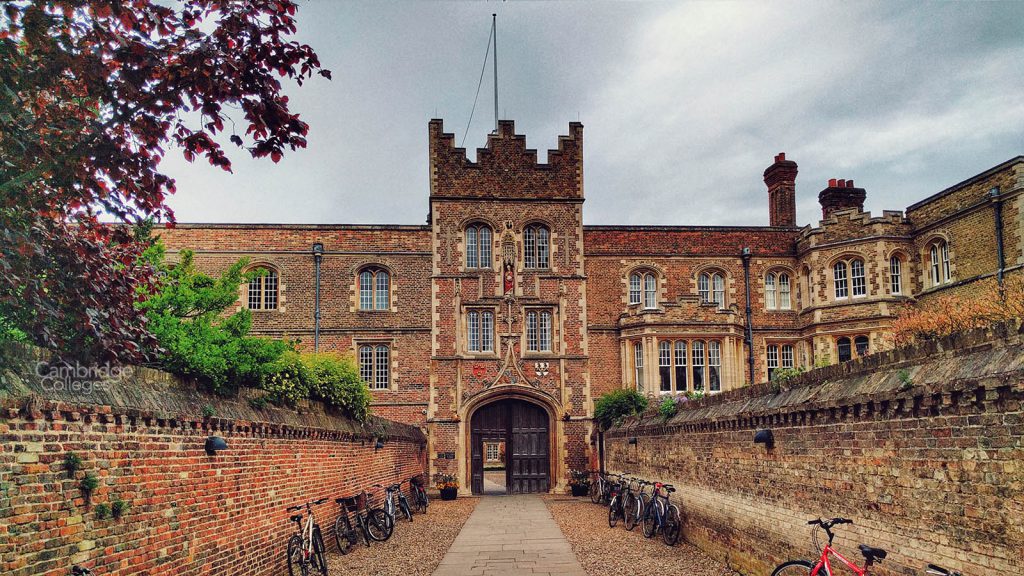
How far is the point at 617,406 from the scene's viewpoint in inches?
1053

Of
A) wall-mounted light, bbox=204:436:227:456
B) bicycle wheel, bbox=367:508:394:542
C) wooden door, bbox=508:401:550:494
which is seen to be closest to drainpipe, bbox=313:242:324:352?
wooden door, bbox=508:401:550:494

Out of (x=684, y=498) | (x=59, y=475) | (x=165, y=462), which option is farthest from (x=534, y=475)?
(x=59, y=475)

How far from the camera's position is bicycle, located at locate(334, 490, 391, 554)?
14.0 metres

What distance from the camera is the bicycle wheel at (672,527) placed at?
48.3 ft

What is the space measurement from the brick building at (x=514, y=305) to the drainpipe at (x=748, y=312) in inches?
7.1

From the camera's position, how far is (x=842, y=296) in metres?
29.5

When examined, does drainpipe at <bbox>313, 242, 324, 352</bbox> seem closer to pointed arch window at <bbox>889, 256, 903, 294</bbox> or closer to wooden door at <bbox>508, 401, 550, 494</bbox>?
wooden door at <bbox>508, 401, 550, 494</bbox>

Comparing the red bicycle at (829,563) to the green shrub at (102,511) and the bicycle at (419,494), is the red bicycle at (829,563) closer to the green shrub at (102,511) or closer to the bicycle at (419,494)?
the green shrub at (102,511)

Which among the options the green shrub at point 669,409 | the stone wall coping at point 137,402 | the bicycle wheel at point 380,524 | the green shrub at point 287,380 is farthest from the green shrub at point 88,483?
the green shrub at point 669,409

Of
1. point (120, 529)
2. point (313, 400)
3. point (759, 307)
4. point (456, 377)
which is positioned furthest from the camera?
point (759, 307)

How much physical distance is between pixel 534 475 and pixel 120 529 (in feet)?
75.4

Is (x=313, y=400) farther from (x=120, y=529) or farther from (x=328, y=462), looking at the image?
(x=120, y=529)

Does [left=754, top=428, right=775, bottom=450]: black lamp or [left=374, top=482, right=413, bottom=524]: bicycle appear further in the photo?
[left=374, top=482, right=413, bottom=524]: bicycle

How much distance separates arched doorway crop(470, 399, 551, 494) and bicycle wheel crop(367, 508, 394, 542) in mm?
12816
